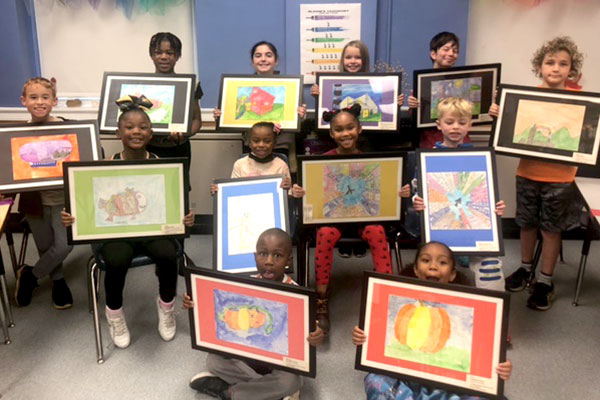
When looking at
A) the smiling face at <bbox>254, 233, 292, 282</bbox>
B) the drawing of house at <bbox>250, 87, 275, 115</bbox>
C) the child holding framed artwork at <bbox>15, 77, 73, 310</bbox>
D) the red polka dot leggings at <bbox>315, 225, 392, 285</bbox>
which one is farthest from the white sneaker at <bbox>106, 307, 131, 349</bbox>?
the drawing of house at <bbox>250, 87, 275, 115</bbox>

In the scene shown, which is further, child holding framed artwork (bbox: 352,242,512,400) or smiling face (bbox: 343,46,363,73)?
smiling face (bbox: 343,46,363,73)

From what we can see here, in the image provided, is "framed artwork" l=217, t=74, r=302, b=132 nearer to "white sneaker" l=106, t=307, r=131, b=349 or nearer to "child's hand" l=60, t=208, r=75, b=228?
"child's hand" l=60, t=208, r=75, b=228

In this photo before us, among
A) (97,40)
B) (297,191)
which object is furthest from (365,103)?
(97,40)

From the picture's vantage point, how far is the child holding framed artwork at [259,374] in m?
2.23

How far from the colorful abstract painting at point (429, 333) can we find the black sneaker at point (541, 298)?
147cm

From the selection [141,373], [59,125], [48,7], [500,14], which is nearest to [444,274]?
[141,373]

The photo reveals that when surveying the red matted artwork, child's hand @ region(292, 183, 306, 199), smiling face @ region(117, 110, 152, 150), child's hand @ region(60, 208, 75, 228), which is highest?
smiling face @ region(117, 110, 152, 150)

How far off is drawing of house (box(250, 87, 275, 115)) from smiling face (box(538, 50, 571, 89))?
1.63 metres

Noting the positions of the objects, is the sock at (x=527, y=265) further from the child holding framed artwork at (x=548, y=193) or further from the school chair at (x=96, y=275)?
the school chair at (x=96, y=275)

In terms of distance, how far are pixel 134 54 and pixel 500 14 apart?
291 cm

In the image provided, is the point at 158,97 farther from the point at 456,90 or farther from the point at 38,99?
the point at 456,90

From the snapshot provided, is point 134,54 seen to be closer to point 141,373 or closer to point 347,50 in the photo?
point 347,50

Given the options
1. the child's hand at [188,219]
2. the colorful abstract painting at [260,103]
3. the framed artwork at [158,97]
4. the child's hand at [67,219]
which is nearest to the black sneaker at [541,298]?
the colorful abstract painting at [260,103]

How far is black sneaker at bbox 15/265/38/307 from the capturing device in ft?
10.5
